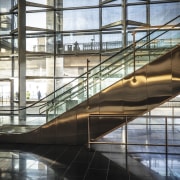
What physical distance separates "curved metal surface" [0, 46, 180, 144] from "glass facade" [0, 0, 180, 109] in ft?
15.0

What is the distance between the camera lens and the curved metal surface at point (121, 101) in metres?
5.64

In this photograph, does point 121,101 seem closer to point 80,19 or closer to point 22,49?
point 80,19

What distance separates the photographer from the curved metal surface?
5641 millimetres

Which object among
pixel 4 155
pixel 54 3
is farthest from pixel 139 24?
pixel 4 155

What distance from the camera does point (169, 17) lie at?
391 inches

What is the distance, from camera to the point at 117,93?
19.6 feet

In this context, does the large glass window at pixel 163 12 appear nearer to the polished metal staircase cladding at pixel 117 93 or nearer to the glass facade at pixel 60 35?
the glass facade at pixel 60 35

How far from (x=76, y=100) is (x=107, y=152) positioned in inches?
64.7

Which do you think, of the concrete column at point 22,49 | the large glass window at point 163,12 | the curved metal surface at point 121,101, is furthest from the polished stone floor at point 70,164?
the large glass window at point 163,12

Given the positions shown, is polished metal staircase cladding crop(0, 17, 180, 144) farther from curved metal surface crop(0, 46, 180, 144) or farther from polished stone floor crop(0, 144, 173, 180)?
polished stone floor crop(0, 144, 173, 180)

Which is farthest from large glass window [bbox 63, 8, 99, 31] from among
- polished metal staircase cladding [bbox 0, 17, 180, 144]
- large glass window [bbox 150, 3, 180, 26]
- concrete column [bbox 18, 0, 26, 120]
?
polished metal staircase cladding [bbox 0, 17, 180, 144]

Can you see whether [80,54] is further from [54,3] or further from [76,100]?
[76,100]

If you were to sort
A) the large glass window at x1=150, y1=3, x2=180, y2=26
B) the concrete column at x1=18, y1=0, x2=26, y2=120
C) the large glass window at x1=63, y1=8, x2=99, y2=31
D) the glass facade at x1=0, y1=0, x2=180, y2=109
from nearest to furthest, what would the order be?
the large glass window at x1=150, y1=3, x2=180, y2=26, the glass facade at x1=0, y1=0, x2=180, y2=109, the concrete column at x1=18, y1=0, x2=26, y2=120, the large glass window at x1=63, y1=8, x2=99, y2=31

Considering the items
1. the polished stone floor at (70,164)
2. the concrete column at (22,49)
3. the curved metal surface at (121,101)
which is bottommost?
the polished stone floor at (70,164)
